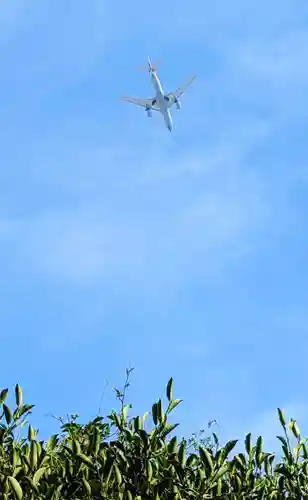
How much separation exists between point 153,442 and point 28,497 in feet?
7.06

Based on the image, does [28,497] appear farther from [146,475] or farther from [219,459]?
[219,459]

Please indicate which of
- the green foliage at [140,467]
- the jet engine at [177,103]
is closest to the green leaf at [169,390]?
the green foliage at [140,467]

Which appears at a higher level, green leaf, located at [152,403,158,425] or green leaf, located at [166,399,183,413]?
green leaf, located at [166,399,183,413]

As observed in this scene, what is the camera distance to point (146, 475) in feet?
50.7

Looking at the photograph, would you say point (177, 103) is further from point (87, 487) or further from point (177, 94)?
point (87, 487)

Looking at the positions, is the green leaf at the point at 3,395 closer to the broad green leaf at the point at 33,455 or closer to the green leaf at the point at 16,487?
the broad green leaf at the point at 33,455

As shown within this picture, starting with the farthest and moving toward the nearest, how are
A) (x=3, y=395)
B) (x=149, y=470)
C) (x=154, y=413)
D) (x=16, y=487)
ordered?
(x=3, y=395) < (x=154, y=413) < (x=149, y=470) < (x=16, y=487)

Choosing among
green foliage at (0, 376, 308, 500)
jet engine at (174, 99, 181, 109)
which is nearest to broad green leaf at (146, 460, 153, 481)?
green foliage at (0, 376, 308, 500)

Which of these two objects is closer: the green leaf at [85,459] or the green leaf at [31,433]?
the green leaf at [85,459]

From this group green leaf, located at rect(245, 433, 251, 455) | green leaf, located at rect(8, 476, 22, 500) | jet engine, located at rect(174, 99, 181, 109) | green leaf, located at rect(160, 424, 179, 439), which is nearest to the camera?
A: green leaf, located at rect(8, 476, 22, 500)

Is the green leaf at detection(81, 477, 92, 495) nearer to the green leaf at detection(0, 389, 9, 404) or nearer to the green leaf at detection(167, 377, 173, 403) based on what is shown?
the green leaf at detection(167, 377, 173, 403)

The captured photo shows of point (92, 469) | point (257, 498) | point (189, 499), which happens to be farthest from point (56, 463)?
point (257, 498)

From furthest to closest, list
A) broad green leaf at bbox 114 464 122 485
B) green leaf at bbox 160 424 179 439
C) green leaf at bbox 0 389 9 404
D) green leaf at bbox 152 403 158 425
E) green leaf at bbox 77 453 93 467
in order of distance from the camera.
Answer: green leaf at bbox 0 389 9 404
green leaf at bbox 152 403 158 425
green leaf at bbox 160 424 179 439
green leaf at bbox 77 453 93 467
broad green leaf at bbox 114 464 122 485

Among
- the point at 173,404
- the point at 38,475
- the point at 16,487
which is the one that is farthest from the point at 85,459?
the point at 173,404
